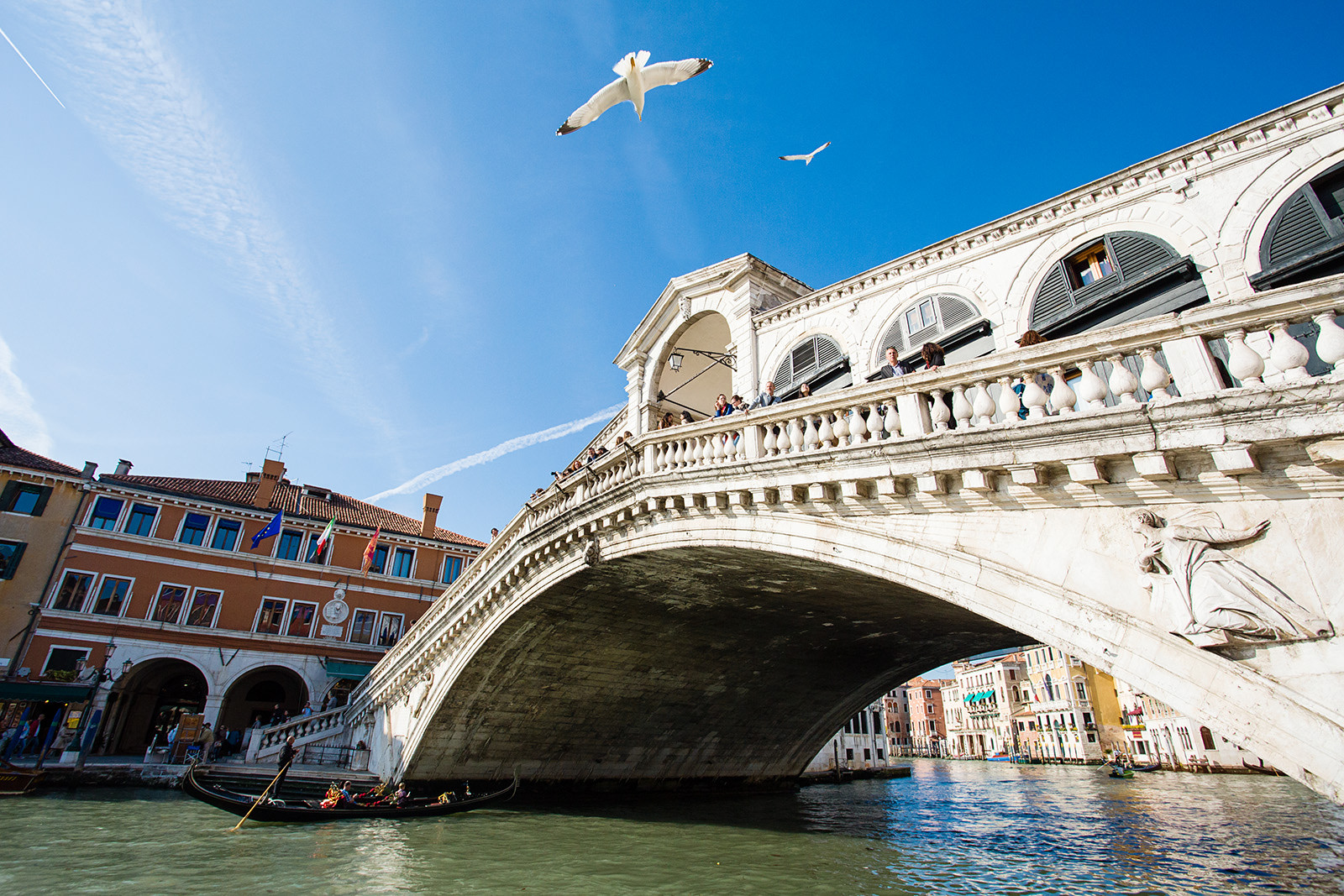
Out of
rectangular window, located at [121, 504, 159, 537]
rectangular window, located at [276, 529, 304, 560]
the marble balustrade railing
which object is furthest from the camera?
rectangular window, located at [276, 529, 304, 560]

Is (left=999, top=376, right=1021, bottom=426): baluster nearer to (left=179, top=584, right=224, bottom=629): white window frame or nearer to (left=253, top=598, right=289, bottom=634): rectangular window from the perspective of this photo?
(left=253, top=598, right=289, bottom=634): rectangular window

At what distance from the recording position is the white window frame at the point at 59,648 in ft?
63.0

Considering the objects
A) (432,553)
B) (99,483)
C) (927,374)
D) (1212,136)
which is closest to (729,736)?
(432,553)

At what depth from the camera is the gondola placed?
11.3m

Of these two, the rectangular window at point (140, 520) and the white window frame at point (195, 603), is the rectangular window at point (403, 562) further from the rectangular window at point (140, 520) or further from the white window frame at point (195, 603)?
the rectangular window at point (140, 520)

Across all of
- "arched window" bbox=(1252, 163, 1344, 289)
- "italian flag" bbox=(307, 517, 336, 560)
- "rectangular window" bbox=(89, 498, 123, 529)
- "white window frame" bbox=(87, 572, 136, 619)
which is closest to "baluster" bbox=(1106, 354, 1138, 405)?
"arched window" bbox=(1252, 163, 1344, 289)

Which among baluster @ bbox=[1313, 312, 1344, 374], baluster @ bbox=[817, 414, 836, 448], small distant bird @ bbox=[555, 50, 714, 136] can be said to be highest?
small distant bird @ bbox=[555, 50, 714, 136]

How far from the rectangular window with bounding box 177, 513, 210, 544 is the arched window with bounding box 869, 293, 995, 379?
77.7 ft

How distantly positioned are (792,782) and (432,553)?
16.9m

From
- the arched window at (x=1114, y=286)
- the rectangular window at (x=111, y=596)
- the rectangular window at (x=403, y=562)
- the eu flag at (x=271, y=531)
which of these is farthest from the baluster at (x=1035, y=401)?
the rectangular window at (x=111, y=596)

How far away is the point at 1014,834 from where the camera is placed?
13750 millimetres

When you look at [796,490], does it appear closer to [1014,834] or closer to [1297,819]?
[1014,834]

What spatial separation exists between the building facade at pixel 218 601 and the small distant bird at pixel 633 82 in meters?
18.3

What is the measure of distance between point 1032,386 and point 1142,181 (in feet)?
13.8
